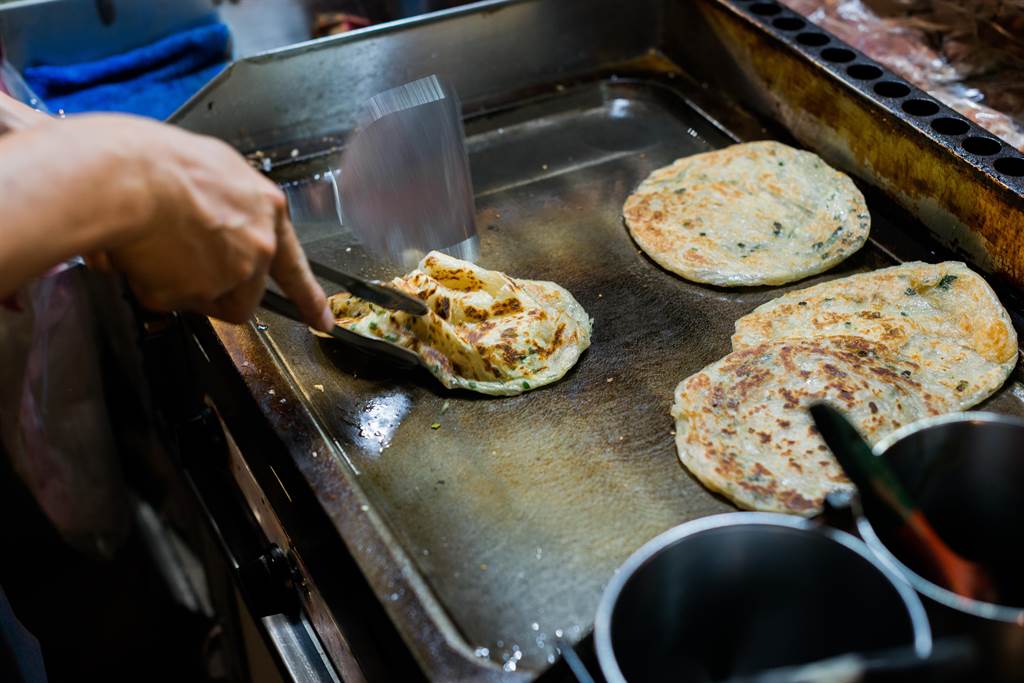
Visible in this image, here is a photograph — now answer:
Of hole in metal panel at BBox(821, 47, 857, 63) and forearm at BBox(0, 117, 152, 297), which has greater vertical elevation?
forearm at BBox(0, 117, 152, 297)

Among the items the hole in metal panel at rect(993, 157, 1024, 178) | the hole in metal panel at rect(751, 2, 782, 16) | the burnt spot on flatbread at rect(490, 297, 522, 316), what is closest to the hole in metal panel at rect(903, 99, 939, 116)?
the hole in metal panel at rect(993, 157, 1024, 178)

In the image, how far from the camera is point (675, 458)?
5.98ft

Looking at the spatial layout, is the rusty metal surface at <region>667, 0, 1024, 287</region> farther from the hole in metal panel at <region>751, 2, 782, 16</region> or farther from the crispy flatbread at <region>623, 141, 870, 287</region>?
the crispy flatbread at <region>623, 141, 870, 287</region>

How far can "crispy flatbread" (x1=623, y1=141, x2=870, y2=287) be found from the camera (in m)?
2.22

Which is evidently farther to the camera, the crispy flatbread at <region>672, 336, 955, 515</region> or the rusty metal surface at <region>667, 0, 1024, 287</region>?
the rusty metal surface at <region>667, 0, 1024, 287</region>

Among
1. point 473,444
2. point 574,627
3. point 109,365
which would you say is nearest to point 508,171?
point 473,444

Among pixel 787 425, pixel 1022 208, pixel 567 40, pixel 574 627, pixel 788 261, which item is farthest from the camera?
pixel 567 40

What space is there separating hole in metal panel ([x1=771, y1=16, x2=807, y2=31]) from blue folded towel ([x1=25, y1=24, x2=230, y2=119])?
1729 millimetres

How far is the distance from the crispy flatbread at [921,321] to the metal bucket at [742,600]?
91 centimetres

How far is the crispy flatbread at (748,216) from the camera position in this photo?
7.30 feet

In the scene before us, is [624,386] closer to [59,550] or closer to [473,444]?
[473,444]

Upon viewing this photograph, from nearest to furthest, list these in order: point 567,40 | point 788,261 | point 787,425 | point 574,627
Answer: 1. point 574,627
2. point 787,425
3. point 788,261
4. point 567,40

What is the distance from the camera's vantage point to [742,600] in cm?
115

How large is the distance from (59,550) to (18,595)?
0.59 ft
